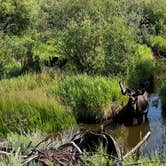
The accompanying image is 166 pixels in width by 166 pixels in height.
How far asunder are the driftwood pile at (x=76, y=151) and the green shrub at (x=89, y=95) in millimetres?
9719

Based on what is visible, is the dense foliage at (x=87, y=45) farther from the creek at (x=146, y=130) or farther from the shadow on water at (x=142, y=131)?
the shadow on water at (x=142, y=131)

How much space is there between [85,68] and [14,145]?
516 inches

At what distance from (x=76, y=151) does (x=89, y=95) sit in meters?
10.4

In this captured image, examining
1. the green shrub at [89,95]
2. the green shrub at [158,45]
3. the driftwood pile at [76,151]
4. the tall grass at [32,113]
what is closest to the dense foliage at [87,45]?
the green shrub at [89,95]

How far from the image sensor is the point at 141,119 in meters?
14.9

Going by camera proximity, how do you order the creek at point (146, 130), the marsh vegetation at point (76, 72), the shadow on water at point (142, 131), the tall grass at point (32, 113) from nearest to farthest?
1. the creek at point (146, 130)
2. the shadow on water at point (142, 131)
3. the tall grass at point (32, 113)
4. the marsh vegetation at point (76, 72)

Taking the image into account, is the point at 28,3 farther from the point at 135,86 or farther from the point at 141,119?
the point at 141,119

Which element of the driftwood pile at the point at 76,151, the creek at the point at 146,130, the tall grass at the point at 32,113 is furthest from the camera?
the tall grass at the point at 32,113

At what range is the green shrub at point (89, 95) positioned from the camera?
14766mm

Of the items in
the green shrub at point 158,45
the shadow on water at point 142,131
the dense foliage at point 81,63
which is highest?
the dense foliage at point 81,63

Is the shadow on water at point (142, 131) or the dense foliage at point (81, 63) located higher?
the dense foliage at point (81, 63)

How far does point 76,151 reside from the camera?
4.55 meters

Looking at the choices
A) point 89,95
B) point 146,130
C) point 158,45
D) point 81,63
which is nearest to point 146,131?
point 146,130

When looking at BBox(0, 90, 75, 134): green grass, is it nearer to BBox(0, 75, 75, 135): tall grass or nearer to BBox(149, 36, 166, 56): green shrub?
BBox(0, 75, 75, 135): tall grass
